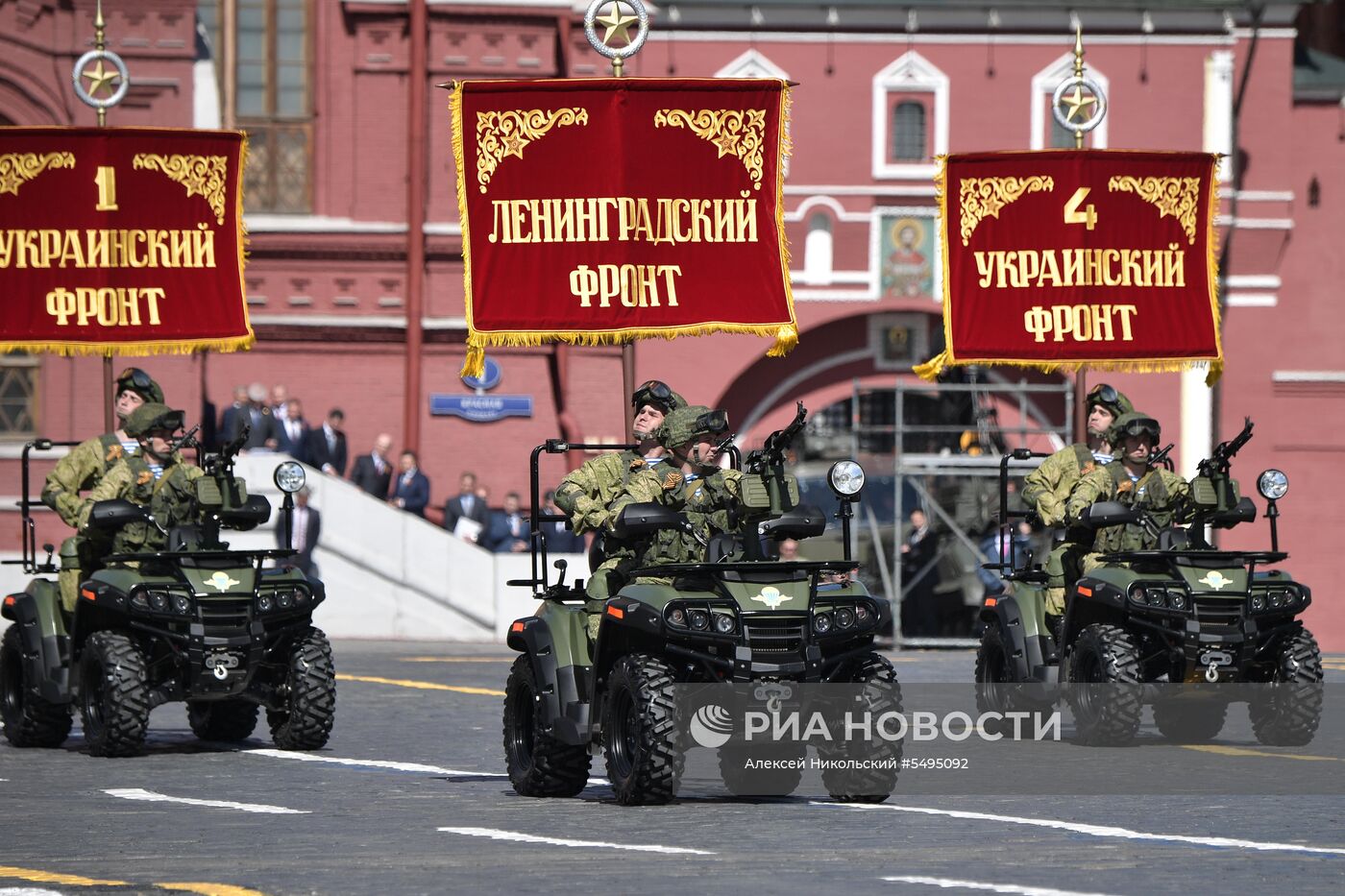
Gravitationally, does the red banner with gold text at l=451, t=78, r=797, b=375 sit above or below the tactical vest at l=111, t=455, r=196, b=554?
above

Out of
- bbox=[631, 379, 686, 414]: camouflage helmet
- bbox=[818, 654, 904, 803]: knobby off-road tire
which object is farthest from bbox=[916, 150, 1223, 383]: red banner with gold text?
bbox=[818, 654, 904, 803]: knobby off-road tire

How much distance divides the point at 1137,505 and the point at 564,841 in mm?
7201

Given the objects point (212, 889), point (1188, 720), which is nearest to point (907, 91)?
point (1188, 720)

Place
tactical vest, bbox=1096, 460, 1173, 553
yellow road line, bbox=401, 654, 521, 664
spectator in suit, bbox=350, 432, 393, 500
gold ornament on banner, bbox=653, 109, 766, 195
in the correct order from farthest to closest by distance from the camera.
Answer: spectator in suit, bbox=350, 432, 393, 500 → yellow road line, bbox=401, 654, 521, 664 → gold ornament on banner, bbox=653, 109, 766, 195 → tactical vest, bbox=1096, 460, 1173, 553

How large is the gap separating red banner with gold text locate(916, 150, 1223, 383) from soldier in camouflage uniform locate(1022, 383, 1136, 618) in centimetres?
331

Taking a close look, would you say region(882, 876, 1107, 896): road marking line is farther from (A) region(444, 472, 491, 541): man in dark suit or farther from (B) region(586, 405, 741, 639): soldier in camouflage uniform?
(A) region(444, 472, 491, 541): man in dark suit

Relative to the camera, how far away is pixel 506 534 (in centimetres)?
3206

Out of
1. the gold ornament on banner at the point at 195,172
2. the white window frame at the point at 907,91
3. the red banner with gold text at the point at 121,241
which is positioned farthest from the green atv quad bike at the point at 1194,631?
the white window frame at the point at 907,91

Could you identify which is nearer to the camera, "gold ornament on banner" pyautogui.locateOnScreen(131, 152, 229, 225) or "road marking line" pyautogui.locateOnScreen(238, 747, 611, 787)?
"road marking line" pyautogui.locateOnScreen(238, 747, 611, 787)

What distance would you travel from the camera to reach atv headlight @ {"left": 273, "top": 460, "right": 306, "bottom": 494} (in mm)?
17312

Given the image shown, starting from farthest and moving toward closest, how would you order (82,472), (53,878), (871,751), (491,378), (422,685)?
(491,378) → (422,685) → (82,472) → (871,751) → (53,878)

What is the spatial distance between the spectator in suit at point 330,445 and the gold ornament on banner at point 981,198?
11.3 m

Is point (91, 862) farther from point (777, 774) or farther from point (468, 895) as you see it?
point (777, 774)

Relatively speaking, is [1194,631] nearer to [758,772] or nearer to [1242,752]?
[1242,752]
